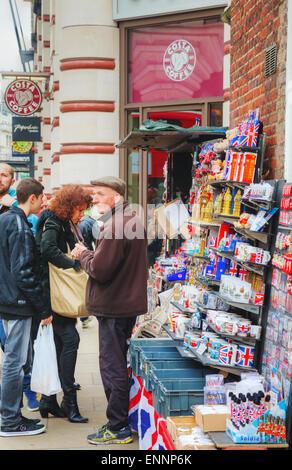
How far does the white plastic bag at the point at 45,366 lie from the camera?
5.33 meters

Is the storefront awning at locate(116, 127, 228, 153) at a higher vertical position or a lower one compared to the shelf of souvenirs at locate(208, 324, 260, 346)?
higher

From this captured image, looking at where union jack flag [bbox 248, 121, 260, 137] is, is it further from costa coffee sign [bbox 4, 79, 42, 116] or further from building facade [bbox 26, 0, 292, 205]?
costa coffee sign [bbox 4, 79, 42, 116]

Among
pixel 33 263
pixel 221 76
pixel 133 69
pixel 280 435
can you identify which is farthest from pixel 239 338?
pixel 133 69

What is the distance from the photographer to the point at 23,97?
16.5m

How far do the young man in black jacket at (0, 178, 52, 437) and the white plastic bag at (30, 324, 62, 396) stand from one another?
0.15m

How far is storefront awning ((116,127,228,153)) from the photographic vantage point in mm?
6137

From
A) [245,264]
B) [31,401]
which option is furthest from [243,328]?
[31,401]

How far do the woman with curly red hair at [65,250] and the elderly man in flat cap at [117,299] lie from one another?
1.46ft

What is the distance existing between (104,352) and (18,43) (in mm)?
28382

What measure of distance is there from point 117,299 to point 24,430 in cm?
142

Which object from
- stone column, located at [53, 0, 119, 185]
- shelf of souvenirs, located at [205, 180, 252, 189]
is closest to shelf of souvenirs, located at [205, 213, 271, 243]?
shelf of souvenirs, located at [205, 180, 252, 189]

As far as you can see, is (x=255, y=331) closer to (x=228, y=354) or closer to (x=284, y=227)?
(x=228, y=354)

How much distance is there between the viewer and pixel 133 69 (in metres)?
10.9
